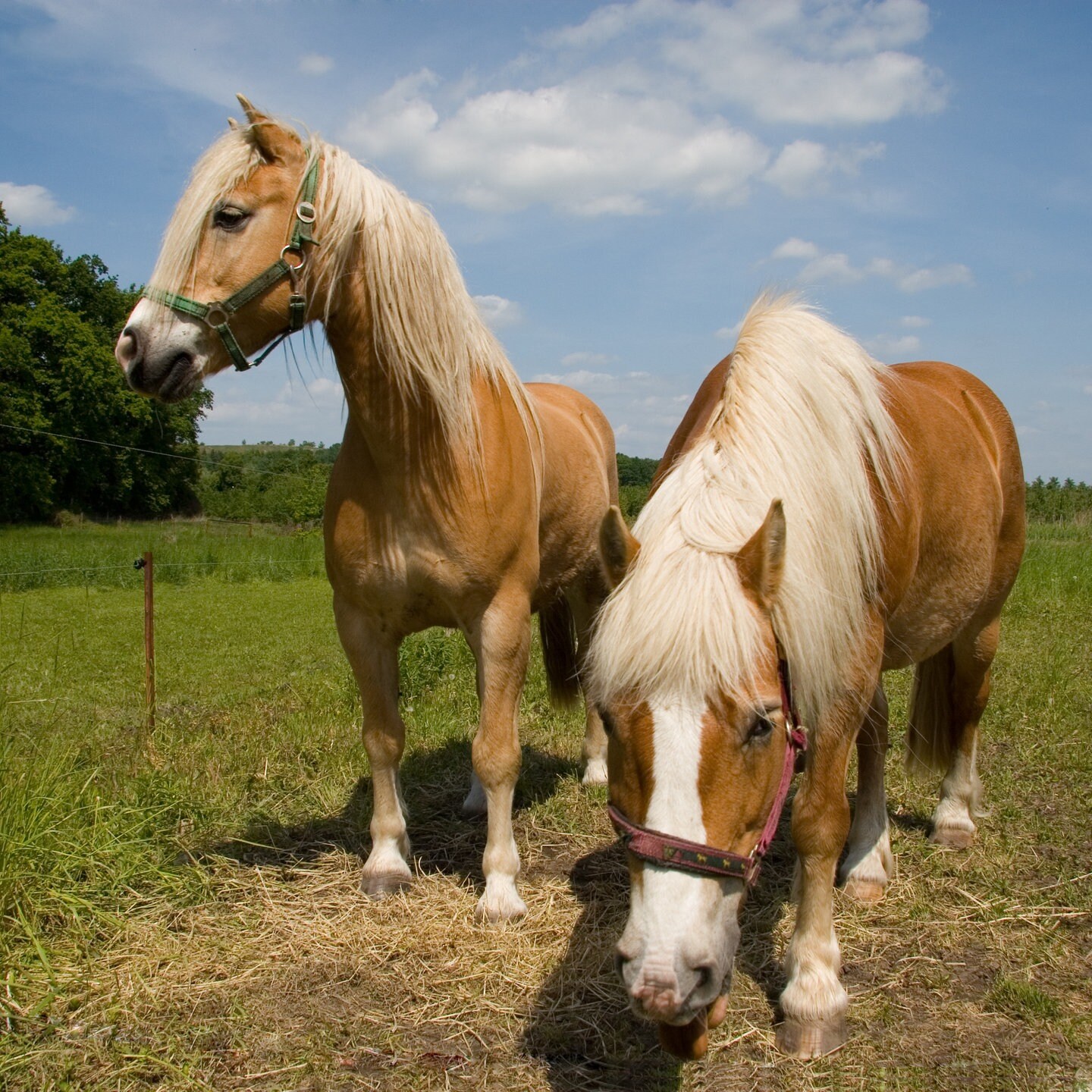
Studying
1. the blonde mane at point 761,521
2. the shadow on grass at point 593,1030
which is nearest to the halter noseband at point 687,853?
the blonde mane at point 761,521

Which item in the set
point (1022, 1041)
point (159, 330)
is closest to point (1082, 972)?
point (1022, 1041)

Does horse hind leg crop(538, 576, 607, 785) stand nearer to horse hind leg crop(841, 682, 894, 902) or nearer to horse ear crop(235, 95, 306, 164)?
horse hind leg crop(841, 682, 894, 902)

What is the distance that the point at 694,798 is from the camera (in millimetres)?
1698

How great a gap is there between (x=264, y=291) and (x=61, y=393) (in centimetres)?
3471

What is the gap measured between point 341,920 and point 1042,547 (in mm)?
16126

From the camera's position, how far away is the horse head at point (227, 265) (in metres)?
2.69

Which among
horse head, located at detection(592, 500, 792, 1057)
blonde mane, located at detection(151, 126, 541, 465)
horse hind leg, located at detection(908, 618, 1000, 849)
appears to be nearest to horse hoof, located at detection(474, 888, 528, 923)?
horse head, located at detection(592, 500, 792, 1057)

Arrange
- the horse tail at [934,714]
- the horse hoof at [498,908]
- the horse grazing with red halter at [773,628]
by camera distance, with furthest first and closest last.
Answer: the horse tail at [934,714], the horse hoof at [498,908], the horse grazing with red halter at [773,628]

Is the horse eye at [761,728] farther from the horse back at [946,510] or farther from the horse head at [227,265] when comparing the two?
the horse head at [227,265]

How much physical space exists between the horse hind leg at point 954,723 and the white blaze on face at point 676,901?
248 cm

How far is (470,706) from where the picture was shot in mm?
5953

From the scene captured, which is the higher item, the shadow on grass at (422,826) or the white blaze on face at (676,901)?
the white blaze on face at (676,901)

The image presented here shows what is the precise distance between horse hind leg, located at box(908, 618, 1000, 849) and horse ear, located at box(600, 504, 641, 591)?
250 cm

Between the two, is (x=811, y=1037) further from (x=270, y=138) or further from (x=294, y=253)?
(x=270, y=138)
